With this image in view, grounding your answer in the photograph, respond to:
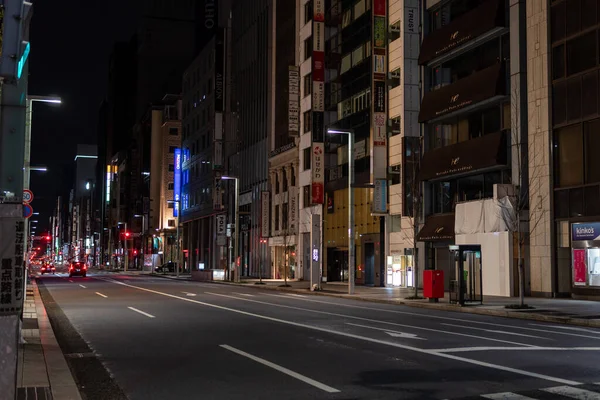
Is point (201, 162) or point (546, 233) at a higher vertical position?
point (201, 162)

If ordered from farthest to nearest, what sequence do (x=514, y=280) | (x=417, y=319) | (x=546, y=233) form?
(x=514, y=280) → (x=546, y=233) → (x=417, y=319)

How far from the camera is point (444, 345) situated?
13.7m

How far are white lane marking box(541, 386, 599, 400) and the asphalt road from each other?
0.01 m

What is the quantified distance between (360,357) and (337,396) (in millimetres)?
3303

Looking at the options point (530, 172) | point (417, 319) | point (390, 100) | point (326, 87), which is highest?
point (326, 87)

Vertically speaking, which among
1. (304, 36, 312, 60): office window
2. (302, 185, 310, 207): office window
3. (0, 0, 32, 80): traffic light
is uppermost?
(304, 36, 312, 60): office window

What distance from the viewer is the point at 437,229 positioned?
126ft

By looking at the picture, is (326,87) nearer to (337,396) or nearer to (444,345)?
(444,345)

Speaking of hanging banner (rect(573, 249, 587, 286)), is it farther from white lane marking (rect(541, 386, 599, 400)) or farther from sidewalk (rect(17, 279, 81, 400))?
sidewalk (rect(17, 279, 81, 400))

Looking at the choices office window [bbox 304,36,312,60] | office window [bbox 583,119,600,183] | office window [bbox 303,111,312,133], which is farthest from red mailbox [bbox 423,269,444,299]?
office window [bbox 304,36,312,60]

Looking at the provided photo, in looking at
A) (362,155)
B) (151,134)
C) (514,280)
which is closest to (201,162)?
(151,134)

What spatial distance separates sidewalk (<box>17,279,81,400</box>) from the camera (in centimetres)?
858

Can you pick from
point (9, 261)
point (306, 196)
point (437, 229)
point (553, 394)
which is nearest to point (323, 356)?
point (553, 394)

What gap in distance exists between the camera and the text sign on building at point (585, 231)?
1131 inches
